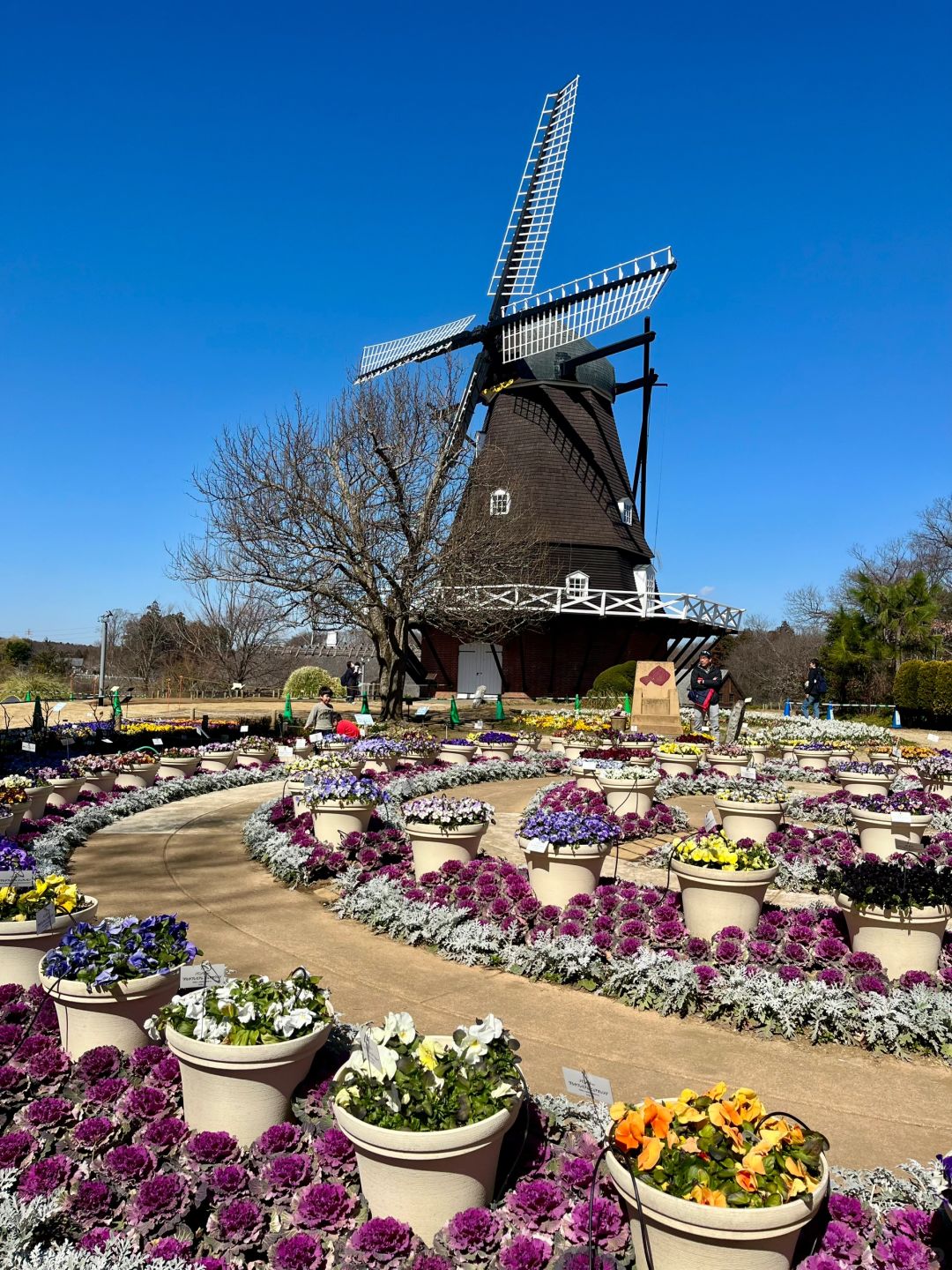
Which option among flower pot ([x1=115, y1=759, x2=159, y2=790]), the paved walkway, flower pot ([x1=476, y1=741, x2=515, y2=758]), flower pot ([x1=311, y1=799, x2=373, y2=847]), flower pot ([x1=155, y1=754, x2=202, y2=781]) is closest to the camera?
the paved walkway

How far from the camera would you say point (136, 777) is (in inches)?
512

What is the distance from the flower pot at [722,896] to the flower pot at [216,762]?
1073 centimetres

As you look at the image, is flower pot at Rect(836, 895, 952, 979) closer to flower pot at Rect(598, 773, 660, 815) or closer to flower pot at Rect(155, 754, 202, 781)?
flower pot at Rect(598, 773, 660, 815)

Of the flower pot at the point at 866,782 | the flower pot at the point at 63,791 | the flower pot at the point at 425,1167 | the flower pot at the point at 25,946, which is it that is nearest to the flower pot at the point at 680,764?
the flower pot at the point at 866,782

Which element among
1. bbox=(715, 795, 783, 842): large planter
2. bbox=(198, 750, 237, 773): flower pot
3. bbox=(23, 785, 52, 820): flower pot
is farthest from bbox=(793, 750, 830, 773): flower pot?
bbox=(23, 785, 52, 820): flower pot

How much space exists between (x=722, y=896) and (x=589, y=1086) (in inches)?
141

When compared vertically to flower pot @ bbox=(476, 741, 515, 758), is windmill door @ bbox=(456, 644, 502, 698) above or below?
above

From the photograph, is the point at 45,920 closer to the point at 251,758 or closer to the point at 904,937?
the point at 904,937

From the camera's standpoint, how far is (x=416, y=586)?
2259 centimetres

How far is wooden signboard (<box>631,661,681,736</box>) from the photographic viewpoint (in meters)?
20.5

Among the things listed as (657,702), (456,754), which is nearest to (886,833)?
(456,754)

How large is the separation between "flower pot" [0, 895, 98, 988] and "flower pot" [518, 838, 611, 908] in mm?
3310

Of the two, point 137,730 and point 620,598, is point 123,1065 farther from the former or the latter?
point 620,598

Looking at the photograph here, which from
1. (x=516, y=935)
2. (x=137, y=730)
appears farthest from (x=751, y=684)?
(x=516, y=935)
